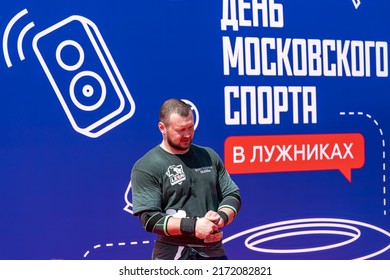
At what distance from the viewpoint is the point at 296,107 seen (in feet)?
10.6

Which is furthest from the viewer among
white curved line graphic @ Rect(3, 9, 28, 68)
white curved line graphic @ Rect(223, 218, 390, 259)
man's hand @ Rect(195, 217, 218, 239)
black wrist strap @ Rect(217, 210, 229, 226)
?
Answer: white curved line graphic @ Rect(223, 218, 390, 259)

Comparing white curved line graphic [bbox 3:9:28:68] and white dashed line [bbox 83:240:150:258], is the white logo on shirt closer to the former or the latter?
white dashed line [bbox 83:240:150:258]

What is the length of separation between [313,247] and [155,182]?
106cm

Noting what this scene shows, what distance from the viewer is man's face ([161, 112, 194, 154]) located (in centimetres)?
269

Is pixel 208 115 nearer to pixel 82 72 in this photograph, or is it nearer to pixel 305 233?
pixel 82 72

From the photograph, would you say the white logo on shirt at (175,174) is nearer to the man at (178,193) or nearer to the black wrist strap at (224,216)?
the man at (178,193)

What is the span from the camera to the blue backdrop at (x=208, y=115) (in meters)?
2.85

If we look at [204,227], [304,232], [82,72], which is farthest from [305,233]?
[82,72]

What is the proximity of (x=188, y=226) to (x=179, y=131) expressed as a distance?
1.34 feet

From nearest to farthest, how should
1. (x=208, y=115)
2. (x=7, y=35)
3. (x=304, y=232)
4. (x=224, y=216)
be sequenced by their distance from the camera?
(x=224, y=216) < (x=7, y=35) < (x=208, y=115) < (x=304, y=232)

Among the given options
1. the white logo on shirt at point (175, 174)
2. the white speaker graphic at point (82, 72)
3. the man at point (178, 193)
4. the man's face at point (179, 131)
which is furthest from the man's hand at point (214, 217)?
the white speaker graphic at point (82, 72)

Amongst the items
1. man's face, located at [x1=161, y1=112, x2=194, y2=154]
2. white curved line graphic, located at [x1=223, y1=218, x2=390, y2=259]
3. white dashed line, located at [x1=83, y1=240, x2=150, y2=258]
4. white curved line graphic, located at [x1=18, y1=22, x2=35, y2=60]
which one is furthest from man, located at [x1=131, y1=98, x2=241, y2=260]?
white curved line graphic, located at [x1=18, y1=22, x2=35, y2=60]

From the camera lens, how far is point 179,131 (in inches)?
106
